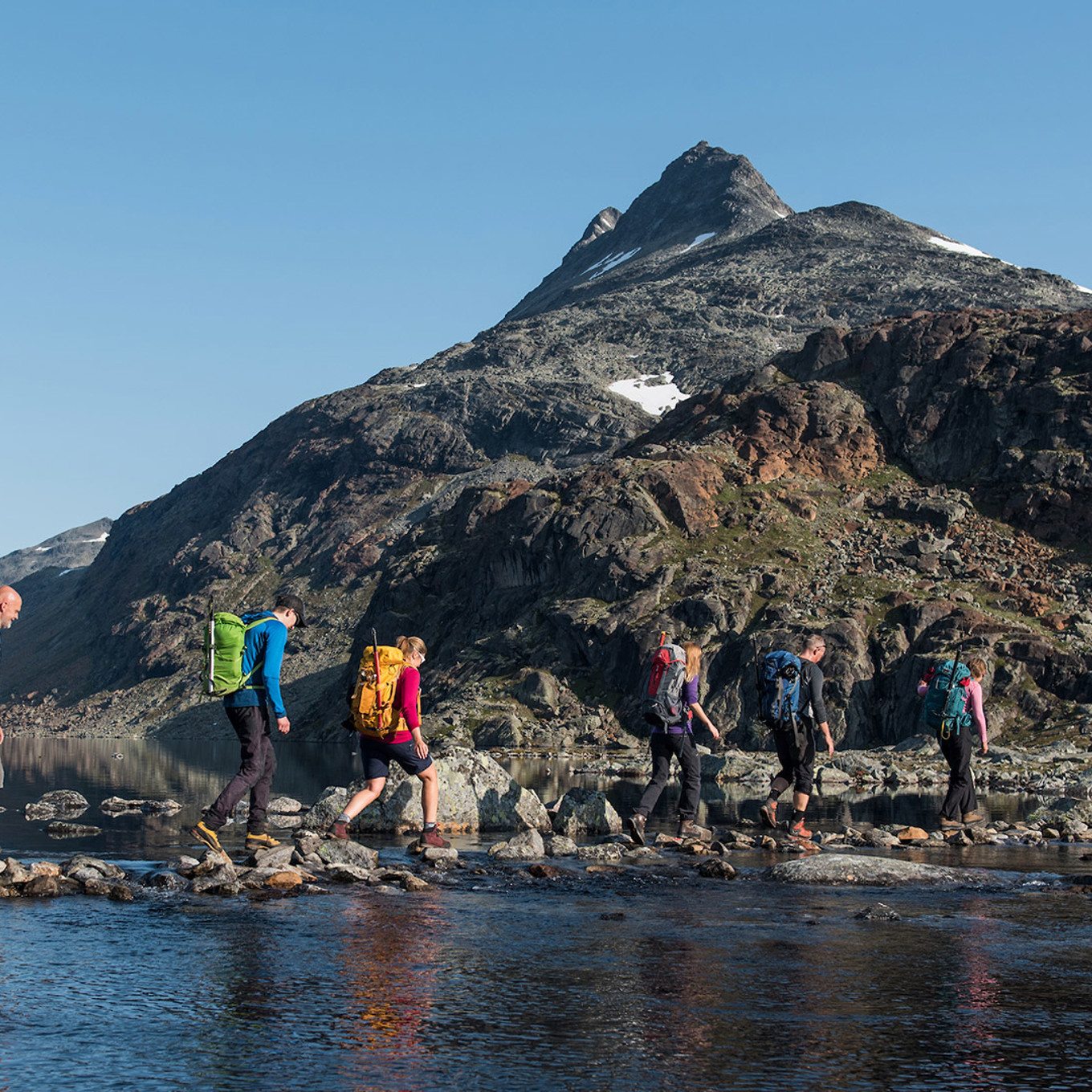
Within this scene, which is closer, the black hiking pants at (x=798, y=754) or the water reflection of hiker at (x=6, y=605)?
the water reflection of hiker at (x=6, y=605)

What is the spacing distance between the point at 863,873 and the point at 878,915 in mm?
3233

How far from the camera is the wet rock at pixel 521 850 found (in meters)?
18.5

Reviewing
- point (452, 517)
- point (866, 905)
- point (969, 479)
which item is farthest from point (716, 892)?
point (452, 517)

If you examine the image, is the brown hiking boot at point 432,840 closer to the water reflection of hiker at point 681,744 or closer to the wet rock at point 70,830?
the water reflection of hiker at point 681,744

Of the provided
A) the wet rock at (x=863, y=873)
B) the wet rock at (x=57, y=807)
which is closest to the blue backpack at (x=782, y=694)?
the wet rock at (x=863, y=873)

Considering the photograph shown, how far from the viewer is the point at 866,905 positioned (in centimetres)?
1392

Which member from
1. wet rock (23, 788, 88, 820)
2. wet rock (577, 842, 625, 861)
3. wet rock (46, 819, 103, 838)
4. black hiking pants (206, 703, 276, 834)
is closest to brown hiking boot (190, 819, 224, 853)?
black hiking pants (206, 703, 276, 834)

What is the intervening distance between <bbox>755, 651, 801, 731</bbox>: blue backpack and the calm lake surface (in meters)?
5.83

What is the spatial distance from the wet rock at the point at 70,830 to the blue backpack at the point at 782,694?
484 inches

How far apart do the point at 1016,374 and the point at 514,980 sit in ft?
381

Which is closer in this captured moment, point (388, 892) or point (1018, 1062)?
point (1018, 1062)

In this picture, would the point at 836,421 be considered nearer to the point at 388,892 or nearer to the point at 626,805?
the point at 626,805


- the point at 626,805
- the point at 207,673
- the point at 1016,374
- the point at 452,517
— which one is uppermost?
the point at 1016,374

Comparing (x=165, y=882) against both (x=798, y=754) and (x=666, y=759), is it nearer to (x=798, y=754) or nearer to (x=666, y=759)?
(x=666, y=759)
